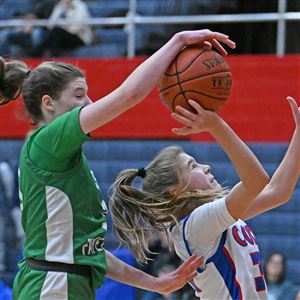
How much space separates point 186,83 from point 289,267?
4.98 meters

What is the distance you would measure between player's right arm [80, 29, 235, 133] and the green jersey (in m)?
0.21

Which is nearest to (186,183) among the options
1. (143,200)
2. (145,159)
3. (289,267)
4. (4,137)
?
(143,200)

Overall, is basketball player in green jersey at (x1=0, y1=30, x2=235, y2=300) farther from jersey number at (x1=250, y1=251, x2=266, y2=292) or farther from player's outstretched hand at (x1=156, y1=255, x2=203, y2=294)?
jersey number at (x1=250, y1=251, x2=266, y2=292)

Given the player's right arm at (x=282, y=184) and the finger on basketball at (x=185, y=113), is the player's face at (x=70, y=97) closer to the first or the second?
→ the finger on basketball at (x=185, y=113)

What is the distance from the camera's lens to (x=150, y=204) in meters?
3.57

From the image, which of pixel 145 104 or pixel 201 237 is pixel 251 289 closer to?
pixel 201 237

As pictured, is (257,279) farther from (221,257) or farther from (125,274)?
(125,274)

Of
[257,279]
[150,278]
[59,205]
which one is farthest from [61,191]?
[257,279]

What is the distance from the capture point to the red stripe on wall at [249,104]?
814cm

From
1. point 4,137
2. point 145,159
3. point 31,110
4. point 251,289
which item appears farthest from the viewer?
point 4,137

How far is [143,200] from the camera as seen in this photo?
360 centimetres

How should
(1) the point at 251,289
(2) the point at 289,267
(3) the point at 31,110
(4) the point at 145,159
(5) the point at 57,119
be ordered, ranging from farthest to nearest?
(4) the point at 145,159, (2) the point at 289,267, (1) the point at 251,289, (3) the point at 31,110, (5) the point at 57,119

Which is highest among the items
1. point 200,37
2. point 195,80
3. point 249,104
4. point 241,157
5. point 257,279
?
point 200,37

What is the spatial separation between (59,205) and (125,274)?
1.61 ft
